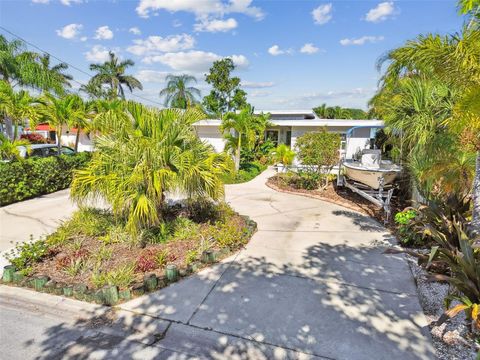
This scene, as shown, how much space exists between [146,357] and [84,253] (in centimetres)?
265

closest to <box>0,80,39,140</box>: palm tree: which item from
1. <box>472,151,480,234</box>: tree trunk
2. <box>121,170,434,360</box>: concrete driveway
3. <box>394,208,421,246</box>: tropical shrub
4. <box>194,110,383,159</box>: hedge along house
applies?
<box>194,110,383,159</box>: hedge along house

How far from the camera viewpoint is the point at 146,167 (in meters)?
4.82

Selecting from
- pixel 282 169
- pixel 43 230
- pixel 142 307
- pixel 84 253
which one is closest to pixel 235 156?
pixel 282 169

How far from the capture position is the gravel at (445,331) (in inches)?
115

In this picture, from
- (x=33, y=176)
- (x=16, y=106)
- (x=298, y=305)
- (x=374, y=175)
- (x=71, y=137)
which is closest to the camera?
(x=298, y=305)

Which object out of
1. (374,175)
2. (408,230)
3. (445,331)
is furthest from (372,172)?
(445,331)

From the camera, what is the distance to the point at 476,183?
4188mm

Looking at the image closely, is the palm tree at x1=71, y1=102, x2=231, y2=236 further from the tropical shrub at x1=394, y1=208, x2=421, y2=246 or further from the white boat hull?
the white boat hull

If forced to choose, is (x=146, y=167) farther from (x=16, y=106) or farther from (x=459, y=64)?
(x=16, y=106)

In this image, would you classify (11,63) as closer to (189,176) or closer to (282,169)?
(282,169)

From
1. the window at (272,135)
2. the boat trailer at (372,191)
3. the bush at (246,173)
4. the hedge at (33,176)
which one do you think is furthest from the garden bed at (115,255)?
the window at (272,135)

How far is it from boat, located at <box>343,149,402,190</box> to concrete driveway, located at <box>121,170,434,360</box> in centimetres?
289

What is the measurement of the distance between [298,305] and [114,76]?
34.6m

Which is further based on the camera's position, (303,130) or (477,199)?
(303,130)
